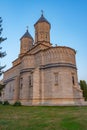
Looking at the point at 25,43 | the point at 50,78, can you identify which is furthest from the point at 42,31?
the point at 50,78

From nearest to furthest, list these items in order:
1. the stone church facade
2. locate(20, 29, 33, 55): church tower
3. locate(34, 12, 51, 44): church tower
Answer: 1. the stone church facade
2. locate(34, 12, 51, 44): church tower
3. locate(20, 29, 33, 55): church tower

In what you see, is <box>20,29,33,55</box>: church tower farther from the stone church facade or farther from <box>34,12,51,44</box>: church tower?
the stone church facade

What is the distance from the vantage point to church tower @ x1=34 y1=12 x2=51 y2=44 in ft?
102

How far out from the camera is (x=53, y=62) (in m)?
24.7

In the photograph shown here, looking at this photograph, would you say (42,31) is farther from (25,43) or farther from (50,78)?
(50,78)

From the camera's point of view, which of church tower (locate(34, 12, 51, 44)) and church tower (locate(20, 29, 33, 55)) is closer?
church tower (locate(34, 12, 51, 44))

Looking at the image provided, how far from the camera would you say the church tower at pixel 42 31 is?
3096 centimetres

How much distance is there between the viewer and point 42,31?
1221 inches

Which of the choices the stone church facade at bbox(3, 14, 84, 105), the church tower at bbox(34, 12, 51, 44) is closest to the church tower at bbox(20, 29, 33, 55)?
the church tower at bbox(34, 12, 51, 44)

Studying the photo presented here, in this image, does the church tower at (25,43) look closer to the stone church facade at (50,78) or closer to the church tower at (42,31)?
the church tower at (42,31)

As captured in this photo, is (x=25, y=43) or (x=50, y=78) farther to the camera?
(x=25, y=43)

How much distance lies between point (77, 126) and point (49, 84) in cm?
1563

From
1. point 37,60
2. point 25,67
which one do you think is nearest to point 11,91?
point 25,67

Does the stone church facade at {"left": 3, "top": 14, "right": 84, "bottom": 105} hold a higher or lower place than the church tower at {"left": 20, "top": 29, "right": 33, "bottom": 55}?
lower
